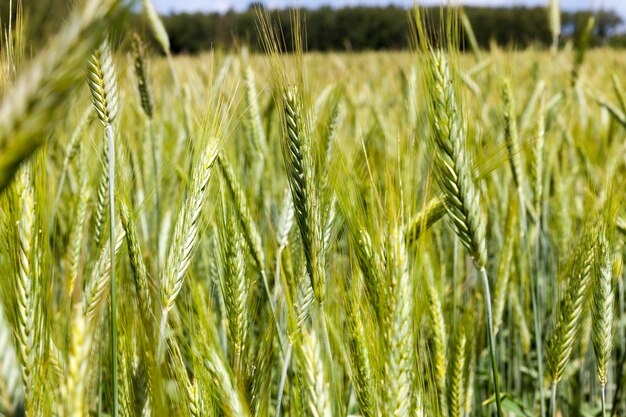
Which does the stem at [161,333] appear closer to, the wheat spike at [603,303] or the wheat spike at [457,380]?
the wheat spike at [457,380]

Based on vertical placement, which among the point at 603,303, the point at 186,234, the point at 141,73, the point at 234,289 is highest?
the point at 141,73

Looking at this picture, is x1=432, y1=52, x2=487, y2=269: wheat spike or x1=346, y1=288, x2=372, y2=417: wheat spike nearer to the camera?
x1=346, y1=288, x2=372, y2=417: wheat spike

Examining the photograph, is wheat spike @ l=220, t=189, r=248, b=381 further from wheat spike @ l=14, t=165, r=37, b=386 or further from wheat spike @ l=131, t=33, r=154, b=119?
wheat spike @ l=131, t=33, r=154, b=119

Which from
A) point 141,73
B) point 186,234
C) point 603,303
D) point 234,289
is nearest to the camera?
point 186,234

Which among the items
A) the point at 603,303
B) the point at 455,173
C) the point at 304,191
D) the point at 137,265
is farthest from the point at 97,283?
the point at 603,303

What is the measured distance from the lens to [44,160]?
88cm

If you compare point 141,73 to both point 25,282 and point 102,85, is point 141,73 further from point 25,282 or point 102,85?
point 25,282

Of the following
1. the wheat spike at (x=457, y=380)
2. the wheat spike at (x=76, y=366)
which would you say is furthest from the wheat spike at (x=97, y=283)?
the wheat spike at (x=457, y=380)

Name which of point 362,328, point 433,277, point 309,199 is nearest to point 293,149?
point 309,199

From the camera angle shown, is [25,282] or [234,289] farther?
[234,289]

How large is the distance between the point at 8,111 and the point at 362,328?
574mm

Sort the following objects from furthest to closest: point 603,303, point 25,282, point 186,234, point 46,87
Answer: point 603,303, point 186,234, point 25,282, point 46,87

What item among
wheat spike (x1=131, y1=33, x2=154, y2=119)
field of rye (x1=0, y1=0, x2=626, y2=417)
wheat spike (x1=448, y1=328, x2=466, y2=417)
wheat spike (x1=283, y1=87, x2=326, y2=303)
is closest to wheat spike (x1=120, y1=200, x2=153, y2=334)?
field of rye (x1=0, y1=0, x2=626, y2=417)

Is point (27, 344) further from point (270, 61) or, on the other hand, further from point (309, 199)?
point (270, 61)
